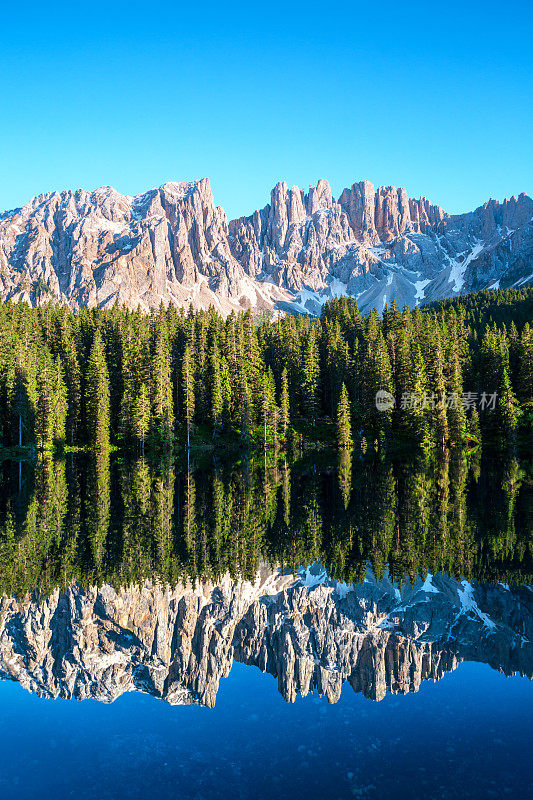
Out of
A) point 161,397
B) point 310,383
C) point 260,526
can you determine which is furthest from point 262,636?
point 310,383

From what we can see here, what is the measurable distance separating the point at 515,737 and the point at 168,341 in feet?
309

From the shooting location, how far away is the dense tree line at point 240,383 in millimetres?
83062

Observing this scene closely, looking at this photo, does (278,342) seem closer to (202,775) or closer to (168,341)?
(168,341)

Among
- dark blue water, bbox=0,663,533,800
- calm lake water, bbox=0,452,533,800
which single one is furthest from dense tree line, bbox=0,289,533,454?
dark blue water, bbox=0,663,533,800

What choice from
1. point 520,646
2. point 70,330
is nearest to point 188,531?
point 520,646

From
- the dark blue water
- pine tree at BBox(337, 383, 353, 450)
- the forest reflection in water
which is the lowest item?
the dark blue water

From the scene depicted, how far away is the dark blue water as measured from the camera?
33.6 feet

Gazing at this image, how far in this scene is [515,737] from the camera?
38.7ft

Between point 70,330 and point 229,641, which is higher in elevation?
point 70,330

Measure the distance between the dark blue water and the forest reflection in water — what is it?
7.85 metres

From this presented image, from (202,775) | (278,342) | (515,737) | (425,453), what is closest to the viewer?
(202,775)

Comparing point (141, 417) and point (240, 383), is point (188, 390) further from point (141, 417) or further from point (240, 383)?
point (240, 383)

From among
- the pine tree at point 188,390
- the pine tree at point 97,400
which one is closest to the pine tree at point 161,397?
the pine tree at point 188,390

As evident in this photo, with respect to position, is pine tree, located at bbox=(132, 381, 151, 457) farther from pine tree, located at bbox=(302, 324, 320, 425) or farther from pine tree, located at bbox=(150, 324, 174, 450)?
pine tree, located at bbox=(302, 324, 320, 425)
